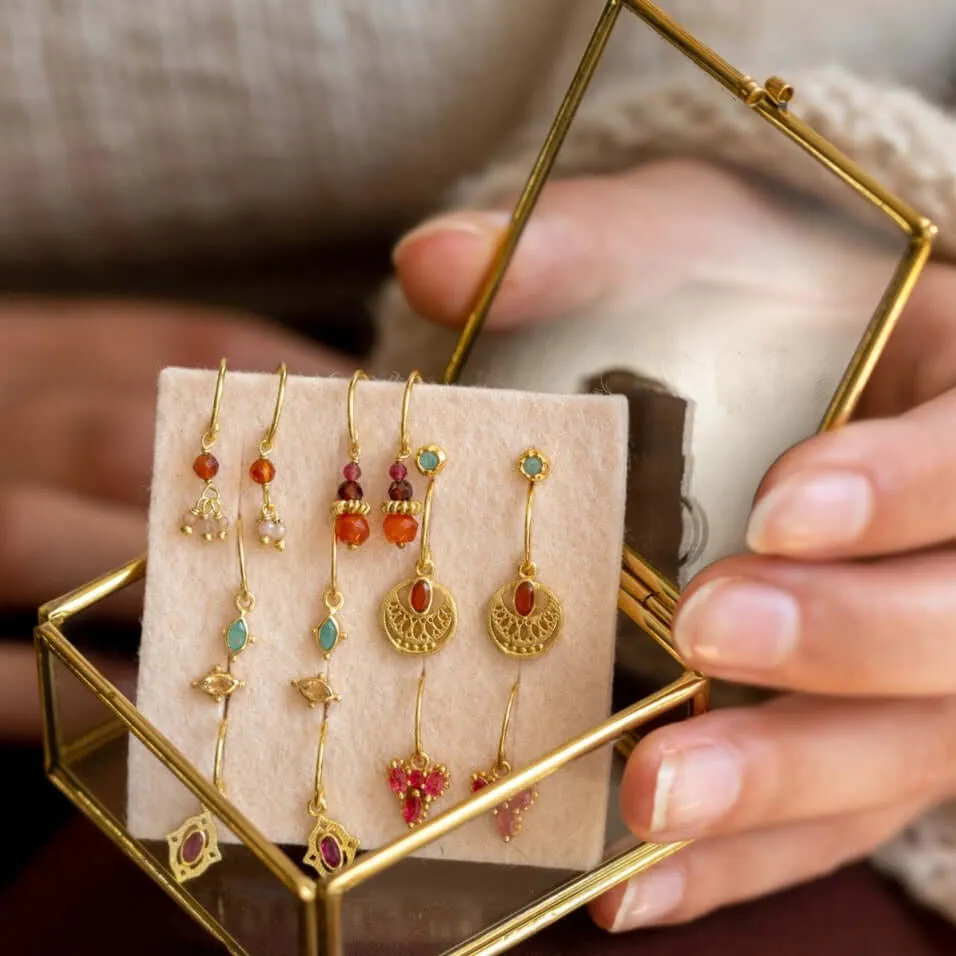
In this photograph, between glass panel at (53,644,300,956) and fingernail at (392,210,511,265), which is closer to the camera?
glass panel at (53,644,300,956)

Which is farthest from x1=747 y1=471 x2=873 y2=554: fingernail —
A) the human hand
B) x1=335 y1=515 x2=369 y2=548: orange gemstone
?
x1=335 y1=515 x2=369 y2=548: orange gemstone

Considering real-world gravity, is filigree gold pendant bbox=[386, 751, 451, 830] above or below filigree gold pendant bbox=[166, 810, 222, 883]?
above

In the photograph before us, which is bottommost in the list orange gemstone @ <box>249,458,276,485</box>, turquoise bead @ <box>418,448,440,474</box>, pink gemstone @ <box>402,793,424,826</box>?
pink gemstone @ <box>402,793,424,826</box>

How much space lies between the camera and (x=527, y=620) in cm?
29

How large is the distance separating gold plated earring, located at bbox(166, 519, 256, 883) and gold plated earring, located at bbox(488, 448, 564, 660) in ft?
0.23

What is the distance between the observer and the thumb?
371 millimetres

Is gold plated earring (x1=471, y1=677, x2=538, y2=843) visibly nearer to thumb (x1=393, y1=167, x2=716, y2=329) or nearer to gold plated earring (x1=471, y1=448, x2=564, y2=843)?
gold plated earring (x1=471, y1=448, x2=564, y2=843)

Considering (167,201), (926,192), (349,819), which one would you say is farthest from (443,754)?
(167,201)

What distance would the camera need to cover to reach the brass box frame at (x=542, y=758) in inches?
9.1

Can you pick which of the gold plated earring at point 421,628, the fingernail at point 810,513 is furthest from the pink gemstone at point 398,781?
the fingernail at point 810,513

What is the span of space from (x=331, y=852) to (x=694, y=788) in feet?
0.32

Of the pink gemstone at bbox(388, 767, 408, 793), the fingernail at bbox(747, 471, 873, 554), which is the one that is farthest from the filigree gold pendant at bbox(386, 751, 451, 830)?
the fingernail at bbox(747, 471, 873, 554)

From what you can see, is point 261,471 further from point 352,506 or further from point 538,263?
point 538,263

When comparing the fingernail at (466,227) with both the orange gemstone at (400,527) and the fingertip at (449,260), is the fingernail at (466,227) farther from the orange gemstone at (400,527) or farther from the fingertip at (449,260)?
the orange gemstone at (400,527)
